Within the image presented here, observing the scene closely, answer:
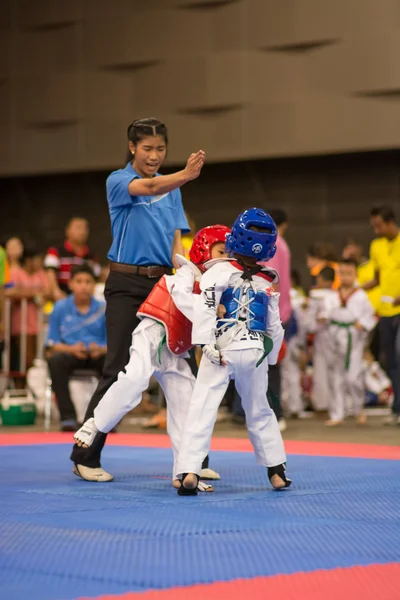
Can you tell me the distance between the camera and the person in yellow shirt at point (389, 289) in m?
8.14

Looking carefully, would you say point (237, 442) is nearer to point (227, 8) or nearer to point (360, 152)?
point (360, 152)

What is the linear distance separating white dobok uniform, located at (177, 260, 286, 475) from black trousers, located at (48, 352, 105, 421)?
385 centimetres

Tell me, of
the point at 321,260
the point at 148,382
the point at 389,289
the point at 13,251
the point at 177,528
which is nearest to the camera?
the point at 177,528

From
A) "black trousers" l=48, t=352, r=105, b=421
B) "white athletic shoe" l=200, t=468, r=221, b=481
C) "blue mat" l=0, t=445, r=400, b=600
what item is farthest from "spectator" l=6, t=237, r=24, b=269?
"white athletic shoe" l=200, t=468, r=221, b=481

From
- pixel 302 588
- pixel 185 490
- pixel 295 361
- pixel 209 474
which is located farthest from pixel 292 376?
pixel 302 588

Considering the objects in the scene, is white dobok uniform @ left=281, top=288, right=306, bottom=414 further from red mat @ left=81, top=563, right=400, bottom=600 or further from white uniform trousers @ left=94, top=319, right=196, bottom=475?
red mat @ left=81, top=563, right=400, bottom=600

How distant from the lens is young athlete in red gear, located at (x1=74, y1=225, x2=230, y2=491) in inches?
165

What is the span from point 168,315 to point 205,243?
34cm

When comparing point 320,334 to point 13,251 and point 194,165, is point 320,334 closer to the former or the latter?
point 13,251

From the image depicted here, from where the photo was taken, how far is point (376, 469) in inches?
195

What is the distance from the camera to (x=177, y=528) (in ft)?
10.3

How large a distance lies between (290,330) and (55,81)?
660 cm

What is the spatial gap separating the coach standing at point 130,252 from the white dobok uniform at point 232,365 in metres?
0.51

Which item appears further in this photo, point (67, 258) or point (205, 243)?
point (67, 258)
